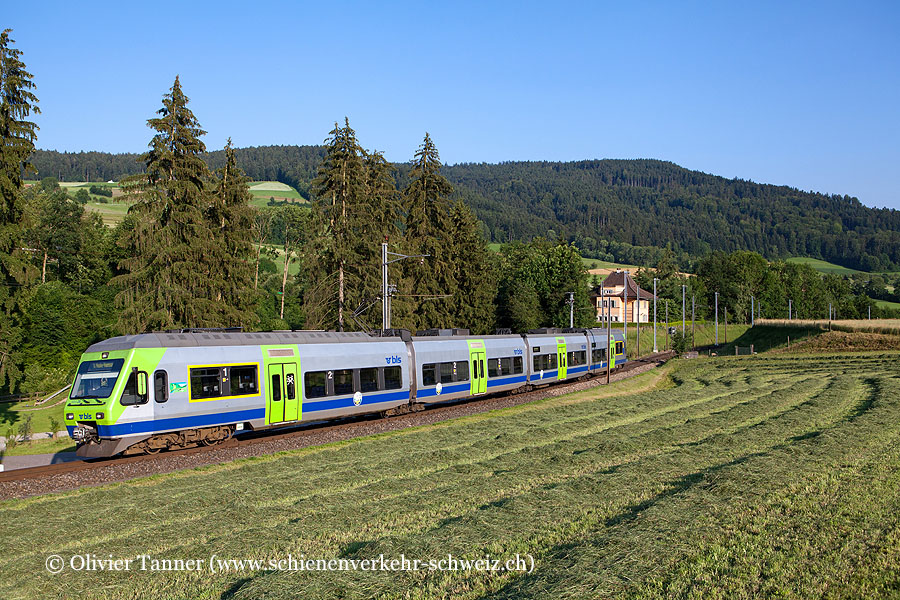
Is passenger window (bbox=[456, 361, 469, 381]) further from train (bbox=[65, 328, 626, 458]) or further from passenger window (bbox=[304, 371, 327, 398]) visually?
passenger window (bbox=[304, 371, 327, 398])

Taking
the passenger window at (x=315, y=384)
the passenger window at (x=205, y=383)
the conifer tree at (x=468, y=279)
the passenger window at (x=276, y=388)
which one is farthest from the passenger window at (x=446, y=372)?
the conifer tree at (x=468, y=279)

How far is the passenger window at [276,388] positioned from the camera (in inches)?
894

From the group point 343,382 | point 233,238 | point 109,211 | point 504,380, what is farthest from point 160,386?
point 109,211

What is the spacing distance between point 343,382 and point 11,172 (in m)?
18.9

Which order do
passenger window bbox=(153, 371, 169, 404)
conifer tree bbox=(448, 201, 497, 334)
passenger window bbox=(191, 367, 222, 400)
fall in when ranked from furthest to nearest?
conifer tree bbox=(448, 201, 497, 334) → passenger window bbox=(191, 367, 222, 400) → passenger window bbox=(153, 371, 169, 404)

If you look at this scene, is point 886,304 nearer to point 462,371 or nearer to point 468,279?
point 468,279

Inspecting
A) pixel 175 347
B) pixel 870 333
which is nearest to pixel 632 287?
pixel 870 333

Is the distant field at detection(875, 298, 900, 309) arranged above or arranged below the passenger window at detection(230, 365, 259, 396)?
above

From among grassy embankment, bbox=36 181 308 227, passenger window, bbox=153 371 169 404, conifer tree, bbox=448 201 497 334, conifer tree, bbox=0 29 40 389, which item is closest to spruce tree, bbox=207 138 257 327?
conifer tree, bbox=0 29 40 389

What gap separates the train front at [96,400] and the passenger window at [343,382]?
7.68 meters

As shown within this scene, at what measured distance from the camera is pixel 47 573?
9.23 metres

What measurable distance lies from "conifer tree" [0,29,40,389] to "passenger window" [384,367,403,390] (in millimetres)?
16964

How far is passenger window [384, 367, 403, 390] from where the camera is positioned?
27.6 metres

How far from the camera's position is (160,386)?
19531mm
